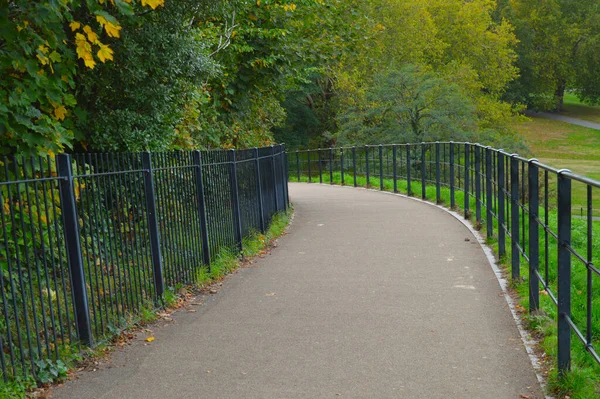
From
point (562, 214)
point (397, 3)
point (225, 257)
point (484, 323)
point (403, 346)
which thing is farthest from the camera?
point (397, 3)

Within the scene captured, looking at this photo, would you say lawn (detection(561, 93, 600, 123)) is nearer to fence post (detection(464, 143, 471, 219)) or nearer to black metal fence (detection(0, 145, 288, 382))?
fence post (detection(464, 143, 471, 219))

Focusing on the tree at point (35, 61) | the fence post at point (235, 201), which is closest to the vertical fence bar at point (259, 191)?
the fence post at point (235, 201)

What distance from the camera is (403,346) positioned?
5785 mm

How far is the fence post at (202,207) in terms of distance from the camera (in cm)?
864

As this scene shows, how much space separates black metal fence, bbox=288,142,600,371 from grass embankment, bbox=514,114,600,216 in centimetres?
3266

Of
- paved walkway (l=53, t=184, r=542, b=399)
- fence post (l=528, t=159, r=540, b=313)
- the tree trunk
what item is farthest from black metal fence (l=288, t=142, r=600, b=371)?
the tree trunk

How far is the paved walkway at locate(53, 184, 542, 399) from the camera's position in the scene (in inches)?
195

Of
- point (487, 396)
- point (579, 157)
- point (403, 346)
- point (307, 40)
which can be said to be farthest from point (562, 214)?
point (579, 157)

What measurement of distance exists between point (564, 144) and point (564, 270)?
62083mm

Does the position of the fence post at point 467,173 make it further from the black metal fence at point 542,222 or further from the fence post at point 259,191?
the fence post at point 259,191

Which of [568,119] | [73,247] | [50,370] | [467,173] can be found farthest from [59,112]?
[568,119]

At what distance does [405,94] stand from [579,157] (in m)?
32.8

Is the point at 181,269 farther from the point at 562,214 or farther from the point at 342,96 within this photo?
the point at 342,96

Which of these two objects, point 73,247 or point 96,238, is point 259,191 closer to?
point 96,238
